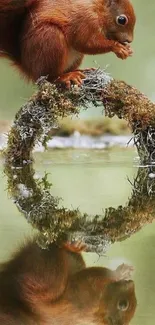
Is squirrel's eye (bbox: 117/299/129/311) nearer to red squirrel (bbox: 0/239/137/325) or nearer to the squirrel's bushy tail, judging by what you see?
red squirrel (bbox: 0/239/137/325)

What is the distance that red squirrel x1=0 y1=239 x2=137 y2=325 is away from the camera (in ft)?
3.12

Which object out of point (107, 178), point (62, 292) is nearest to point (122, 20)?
point (107, 178)

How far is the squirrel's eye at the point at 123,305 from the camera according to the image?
3.14ft

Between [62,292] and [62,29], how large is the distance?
5.33ft

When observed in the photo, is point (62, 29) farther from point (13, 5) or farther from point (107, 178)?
point (107, 178)

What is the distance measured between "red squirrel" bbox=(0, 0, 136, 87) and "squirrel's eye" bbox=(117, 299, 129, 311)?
1625 millimetres

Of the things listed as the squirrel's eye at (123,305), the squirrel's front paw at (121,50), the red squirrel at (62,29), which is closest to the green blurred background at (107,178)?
the squirrel's eye at (123,305)

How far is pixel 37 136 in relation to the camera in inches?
113

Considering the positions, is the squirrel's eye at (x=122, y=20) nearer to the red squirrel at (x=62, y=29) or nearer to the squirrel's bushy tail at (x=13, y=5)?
the red squirrel at (x=62, y=29)

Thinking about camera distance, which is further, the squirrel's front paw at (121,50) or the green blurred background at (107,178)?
the squirrel's front paw at (121,50)

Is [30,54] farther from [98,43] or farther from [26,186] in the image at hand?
[26,186]

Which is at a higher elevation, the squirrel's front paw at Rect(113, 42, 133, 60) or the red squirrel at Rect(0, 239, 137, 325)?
the squirrel's front paw at Rect(113, 42, 133, 60)

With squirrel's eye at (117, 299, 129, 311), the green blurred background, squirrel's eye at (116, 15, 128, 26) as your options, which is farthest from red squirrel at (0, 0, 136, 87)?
squirrel's eye at (117, 299, 129, 311)

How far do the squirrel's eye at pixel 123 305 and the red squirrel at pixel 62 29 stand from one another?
163 cm
